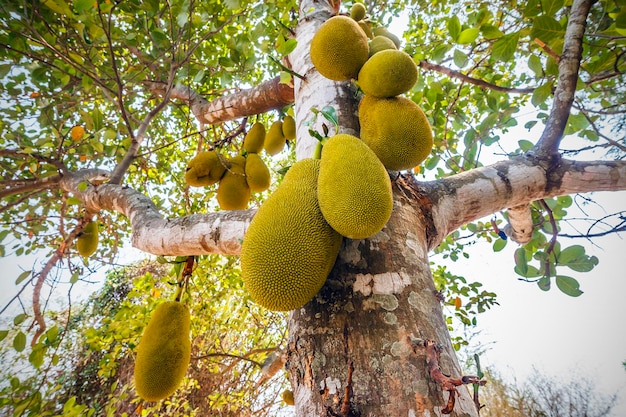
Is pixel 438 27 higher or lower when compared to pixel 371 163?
higher

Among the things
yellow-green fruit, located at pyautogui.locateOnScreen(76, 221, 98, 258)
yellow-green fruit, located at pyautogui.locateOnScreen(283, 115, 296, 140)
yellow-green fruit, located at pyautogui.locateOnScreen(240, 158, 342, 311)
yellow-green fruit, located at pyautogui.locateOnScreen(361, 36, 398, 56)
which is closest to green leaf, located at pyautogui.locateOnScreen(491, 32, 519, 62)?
yellow-green fruit, located at pyautogui.locateOnScreen(361, 36, 398, 56)

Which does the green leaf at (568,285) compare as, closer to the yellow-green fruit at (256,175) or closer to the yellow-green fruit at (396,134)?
the yellow-green fruit at (396,134)

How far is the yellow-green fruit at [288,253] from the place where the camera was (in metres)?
0.58

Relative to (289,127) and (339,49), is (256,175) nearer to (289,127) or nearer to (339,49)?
(289,127)

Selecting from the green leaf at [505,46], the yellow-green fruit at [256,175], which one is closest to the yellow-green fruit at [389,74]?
the green leaf at [505,46]

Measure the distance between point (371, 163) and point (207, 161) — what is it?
1182 millimetres

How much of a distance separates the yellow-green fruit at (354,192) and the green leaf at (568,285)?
1335mm

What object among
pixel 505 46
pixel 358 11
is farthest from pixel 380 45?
pixel 505 46

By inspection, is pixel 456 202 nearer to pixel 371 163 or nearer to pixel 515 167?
pixel 515 167

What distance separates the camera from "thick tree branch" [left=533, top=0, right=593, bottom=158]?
1071mm

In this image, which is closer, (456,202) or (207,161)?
(456,202)

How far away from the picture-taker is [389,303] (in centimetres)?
60

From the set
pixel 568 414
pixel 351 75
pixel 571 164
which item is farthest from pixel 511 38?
pixel 568 414

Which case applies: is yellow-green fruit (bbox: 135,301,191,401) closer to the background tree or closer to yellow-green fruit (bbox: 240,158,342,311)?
the background tree
